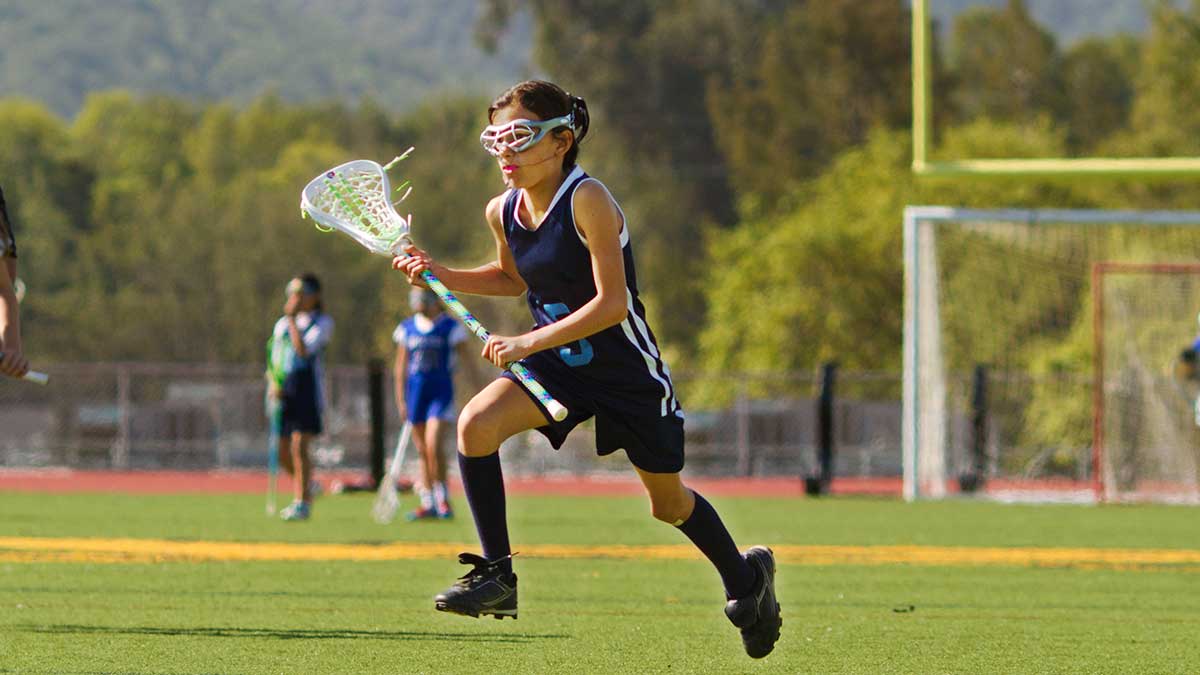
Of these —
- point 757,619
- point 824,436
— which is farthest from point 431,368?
point 757,619

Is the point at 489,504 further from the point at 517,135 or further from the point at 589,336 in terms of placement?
the point at 517,135

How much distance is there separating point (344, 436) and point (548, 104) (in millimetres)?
25768

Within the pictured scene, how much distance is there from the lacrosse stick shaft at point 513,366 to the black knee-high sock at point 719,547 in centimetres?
77

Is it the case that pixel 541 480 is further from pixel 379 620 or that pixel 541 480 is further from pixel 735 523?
pixel 379 620

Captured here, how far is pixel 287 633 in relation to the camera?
8.01 meters

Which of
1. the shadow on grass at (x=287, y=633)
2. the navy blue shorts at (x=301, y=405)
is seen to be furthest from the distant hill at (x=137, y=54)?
the shadow on grass at (x=287, y=633)

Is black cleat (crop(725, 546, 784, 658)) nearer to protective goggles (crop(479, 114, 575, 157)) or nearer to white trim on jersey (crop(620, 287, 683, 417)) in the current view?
white trim on jersey (crop(620, 287, 683, 417))

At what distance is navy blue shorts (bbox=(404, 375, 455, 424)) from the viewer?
16.0 m

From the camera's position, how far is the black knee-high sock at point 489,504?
6.85 metres

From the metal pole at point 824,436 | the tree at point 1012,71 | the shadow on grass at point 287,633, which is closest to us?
the shadow on grass at point 287,633

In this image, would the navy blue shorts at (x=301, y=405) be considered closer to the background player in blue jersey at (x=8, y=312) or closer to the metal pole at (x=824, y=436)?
the metal pole at (x=824, y=436)

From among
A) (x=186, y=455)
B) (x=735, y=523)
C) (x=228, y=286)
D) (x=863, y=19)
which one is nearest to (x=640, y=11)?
(x=863, y=19)

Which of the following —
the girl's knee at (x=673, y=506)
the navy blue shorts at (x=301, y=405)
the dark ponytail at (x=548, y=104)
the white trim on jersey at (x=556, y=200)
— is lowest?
the girl's knee at (x=673, y=506)

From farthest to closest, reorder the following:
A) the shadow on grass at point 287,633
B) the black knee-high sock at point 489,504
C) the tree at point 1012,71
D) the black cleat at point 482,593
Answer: the tree at point 1012,71 → the shadow on grass at point 287,633 → the black knee-high sock at point 489,504 → the black cleat at point 482,593
